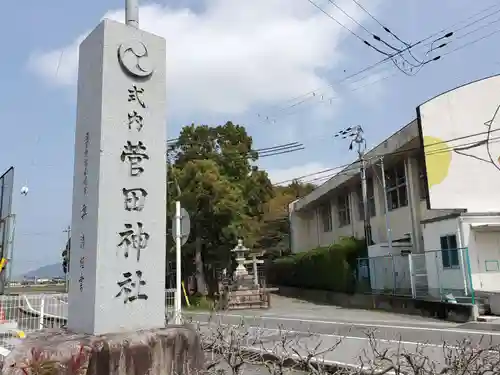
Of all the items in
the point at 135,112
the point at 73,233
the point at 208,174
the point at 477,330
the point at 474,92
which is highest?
the point at 474,92

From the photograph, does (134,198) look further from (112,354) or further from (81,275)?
(112,354)

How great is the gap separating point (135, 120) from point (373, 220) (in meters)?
21.8

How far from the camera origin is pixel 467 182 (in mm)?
18125

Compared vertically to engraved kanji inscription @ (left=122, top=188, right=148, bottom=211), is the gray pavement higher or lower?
lower

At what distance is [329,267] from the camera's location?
2573 cm

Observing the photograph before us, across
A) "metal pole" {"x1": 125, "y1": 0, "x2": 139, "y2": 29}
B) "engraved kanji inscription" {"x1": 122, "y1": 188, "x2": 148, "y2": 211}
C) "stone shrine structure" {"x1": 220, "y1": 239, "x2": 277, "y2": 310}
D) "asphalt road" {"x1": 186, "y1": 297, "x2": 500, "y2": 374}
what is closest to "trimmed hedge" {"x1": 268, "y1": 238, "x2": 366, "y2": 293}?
"stone shrine structure" {"x1": 220, "y1": 239, "x2": 277, "y2": 310}

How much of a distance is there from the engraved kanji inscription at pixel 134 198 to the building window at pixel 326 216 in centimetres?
2824

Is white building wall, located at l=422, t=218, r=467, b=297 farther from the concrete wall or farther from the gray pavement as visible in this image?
the gray pavement

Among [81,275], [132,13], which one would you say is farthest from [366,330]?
[132,13]

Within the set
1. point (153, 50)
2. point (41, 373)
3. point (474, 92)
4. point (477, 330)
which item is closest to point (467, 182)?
point (474, 92)

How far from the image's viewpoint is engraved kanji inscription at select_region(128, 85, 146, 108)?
18.9ft

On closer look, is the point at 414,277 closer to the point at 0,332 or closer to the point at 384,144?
the point at 384,144

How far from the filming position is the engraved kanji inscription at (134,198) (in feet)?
18.0

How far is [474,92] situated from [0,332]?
702 inches
